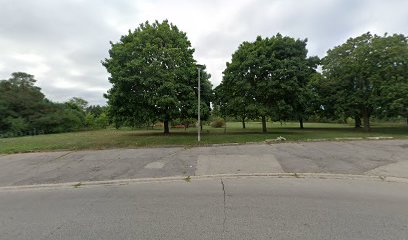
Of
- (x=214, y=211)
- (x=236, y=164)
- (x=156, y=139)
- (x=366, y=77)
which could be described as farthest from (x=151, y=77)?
(x=366, y=77)

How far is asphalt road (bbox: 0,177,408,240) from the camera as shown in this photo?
3398mm

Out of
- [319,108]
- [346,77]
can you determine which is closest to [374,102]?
[346,77]

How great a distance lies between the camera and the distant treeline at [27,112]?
3612cm

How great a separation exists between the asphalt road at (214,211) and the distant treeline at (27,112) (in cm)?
3534

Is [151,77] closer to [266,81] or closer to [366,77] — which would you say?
[266,81]

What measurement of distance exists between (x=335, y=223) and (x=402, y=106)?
22.2 metres

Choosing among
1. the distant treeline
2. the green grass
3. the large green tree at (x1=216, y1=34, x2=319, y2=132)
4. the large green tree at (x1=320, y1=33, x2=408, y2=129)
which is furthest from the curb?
the distant treeline

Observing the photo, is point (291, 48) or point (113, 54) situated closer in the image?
point (113, 54)

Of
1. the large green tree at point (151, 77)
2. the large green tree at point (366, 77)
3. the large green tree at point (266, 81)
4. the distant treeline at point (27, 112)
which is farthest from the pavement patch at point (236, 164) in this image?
the distant treeline at point (27, 112)

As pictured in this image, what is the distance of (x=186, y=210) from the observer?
13.9ft

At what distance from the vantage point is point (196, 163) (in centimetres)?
837

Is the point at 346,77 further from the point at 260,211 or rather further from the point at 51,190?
the point at 51,190

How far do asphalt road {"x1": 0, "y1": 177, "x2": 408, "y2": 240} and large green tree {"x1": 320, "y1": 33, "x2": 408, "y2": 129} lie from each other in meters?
19.2

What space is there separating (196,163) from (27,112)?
4377 centimetres
